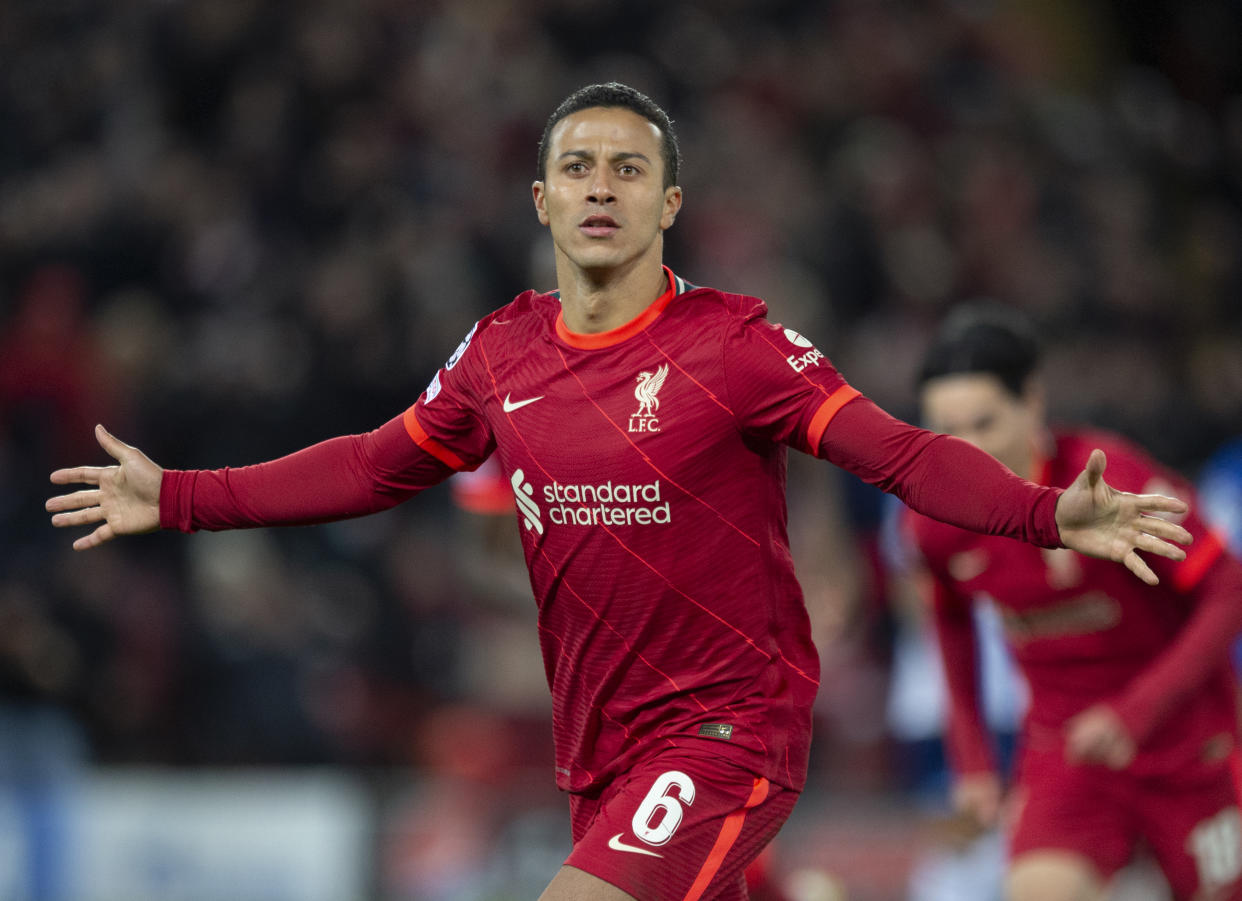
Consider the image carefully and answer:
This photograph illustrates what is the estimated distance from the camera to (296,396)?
9227mm

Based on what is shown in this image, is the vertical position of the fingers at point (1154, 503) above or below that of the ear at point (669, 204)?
below

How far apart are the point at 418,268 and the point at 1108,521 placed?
23.7ft

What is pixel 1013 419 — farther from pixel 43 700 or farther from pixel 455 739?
pixel 43 700

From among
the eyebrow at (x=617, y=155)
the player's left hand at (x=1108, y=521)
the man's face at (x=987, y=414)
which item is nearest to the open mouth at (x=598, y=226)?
the eyebrow at (x=617, y=155)

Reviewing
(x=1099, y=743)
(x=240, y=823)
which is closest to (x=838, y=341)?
(x=240, y=823)

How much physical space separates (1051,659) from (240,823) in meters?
4.61

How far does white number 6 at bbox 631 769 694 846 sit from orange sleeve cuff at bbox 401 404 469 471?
96 centimetres

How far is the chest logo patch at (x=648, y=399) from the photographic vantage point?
3.65 m

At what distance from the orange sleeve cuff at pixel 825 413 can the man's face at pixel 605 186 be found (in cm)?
57

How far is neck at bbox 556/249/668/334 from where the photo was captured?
149 inches

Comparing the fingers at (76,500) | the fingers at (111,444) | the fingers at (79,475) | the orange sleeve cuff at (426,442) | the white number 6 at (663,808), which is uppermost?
the orange sleeve cuff at (426,442)

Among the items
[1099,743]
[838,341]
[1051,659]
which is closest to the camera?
[1099,743]

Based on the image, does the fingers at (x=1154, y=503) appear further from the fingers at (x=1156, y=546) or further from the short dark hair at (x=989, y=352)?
the short dark hair at (x=989, y=352)

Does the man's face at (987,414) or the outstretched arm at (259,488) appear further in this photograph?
the man's face at (987,414)
